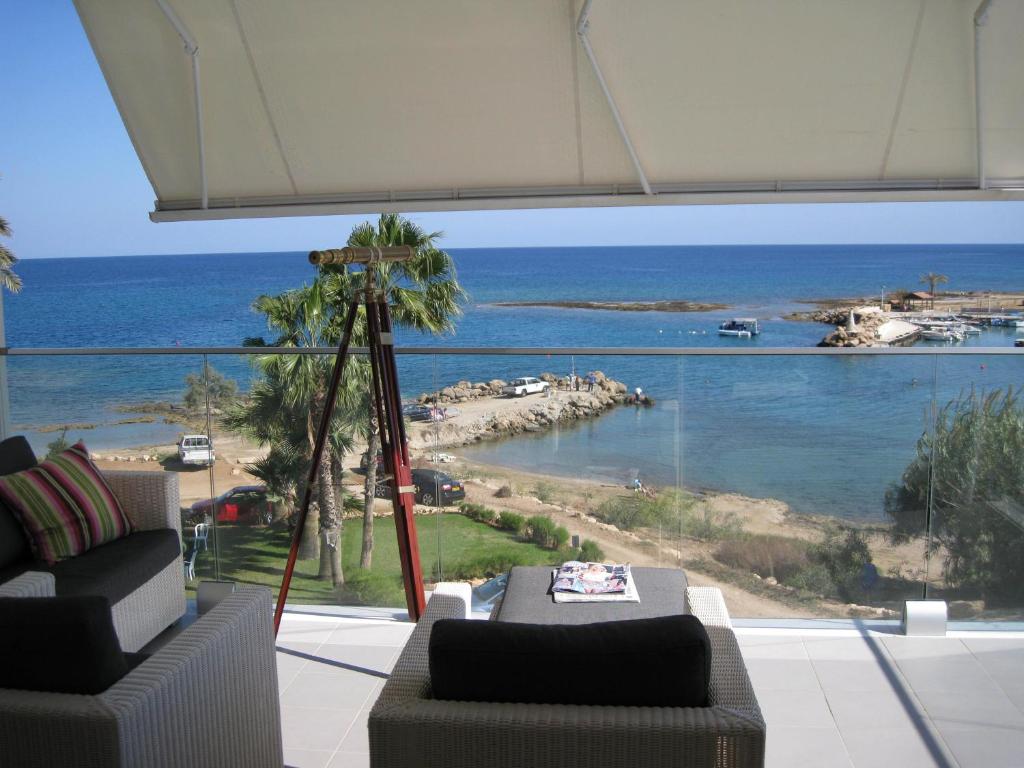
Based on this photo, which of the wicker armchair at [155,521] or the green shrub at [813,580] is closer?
the wicker armchair at [155,521]

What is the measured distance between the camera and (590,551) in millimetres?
→ 3938

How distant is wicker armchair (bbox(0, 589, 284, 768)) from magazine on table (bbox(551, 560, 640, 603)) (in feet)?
2.92

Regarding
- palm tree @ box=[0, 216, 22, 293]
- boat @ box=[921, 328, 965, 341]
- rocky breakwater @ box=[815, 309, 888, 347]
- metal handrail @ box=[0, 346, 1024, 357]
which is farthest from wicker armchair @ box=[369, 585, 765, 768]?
boat @ box=[921, 328, 965, 341]

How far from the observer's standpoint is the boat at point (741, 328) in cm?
3422

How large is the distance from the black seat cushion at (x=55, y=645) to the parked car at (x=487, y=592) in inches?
86.4

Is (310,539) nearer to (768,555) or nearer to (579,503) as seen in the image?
(579,503)

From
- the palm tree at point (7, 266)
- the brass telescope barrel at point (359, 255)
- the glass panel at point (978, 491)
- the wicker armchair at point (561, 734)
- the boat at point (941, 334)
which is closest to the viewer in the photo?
the wicker armchair at point (561, 734)

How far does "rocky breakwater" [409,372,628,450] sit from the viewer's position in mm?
3918

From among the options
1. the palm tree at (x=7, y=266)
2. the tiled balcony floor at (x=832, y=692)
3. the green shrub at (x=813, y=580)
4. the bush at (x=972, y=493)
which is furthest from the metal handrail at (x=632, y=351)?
the palm tree at (x=7, y=266)

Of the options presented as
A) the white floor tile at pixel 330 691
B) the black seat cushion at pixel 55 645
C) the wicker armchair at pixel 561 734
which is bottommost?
the white floor tile at pixel 330 691

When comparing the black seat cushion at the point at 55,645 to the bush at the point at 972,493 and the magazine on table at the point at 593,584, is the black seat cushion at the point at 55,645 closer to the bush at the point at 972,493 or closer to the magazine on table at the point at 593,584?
the magazine on table at the point at 593,584

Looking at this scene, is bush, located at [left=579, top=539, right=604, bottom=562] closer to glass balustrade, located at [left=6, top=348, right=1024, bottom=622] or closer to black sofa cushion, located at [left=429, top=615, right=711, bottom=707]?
glass balustrade, located at [left=6, top=348, right=1024, bottom=622]

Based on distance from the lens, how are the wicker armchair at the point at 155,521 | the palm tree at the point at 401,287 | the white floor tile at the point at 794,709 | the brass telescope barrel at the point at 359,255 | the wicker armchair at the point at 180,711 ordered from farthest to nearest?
the palm tree at the point at 401,287
the wicker armchair at the point at 155,521
the brass telescope barrel at the point at 359,255
the white floor tile at the point at 794,709
the wicker armchair at the point at 180,711

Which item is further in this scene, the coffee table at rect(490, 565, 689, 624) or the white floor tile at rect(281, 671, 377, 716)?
the white floor tile at rect(281, 671, 377, 716)
